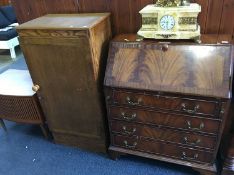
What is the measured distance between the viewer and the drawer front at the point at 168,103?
1314 mm

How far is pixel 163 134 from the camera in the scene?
1541 mm

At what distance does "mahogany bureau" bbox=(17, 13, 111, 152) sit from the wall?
10 cm

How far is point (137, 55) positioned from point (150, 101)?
306mm

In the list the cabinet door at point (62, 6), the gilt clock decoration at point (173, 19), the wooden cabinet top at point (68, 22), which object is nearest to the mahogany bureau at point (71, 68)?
the wooden cabinet top at point (68, 22)

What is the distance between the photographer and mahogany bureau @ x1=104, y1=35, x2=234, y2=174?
1.29 meters

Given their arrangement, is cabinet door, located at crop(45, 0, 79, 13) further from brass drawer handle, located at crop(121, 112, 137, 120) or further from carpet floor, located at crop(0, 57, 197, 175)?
carpet floor, located at crop(0, 57, 197, 175)

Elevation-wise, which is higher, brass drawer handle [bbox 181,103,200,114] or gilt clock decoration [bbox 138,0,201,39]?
gilt clock decoration [bbox 138,0,201,39]

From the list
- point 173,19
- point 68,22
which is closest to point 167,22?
point 173,19

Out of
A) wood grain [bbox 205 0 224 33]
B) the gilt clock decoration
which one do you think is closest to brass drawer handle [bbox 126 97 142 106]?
the gilt clock decoration

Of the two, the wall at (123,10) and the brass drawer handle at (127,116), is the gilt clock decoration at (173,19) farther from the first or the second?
the brass drawer handle at (127,116)

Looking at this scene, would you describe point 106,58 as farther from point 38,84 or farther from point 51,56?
point 38,84

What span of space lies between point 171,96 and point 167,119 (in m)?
0.18

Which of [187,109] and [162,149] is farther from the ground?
[187,109]

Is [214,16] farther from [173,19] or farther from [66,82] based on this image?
[66,82]
